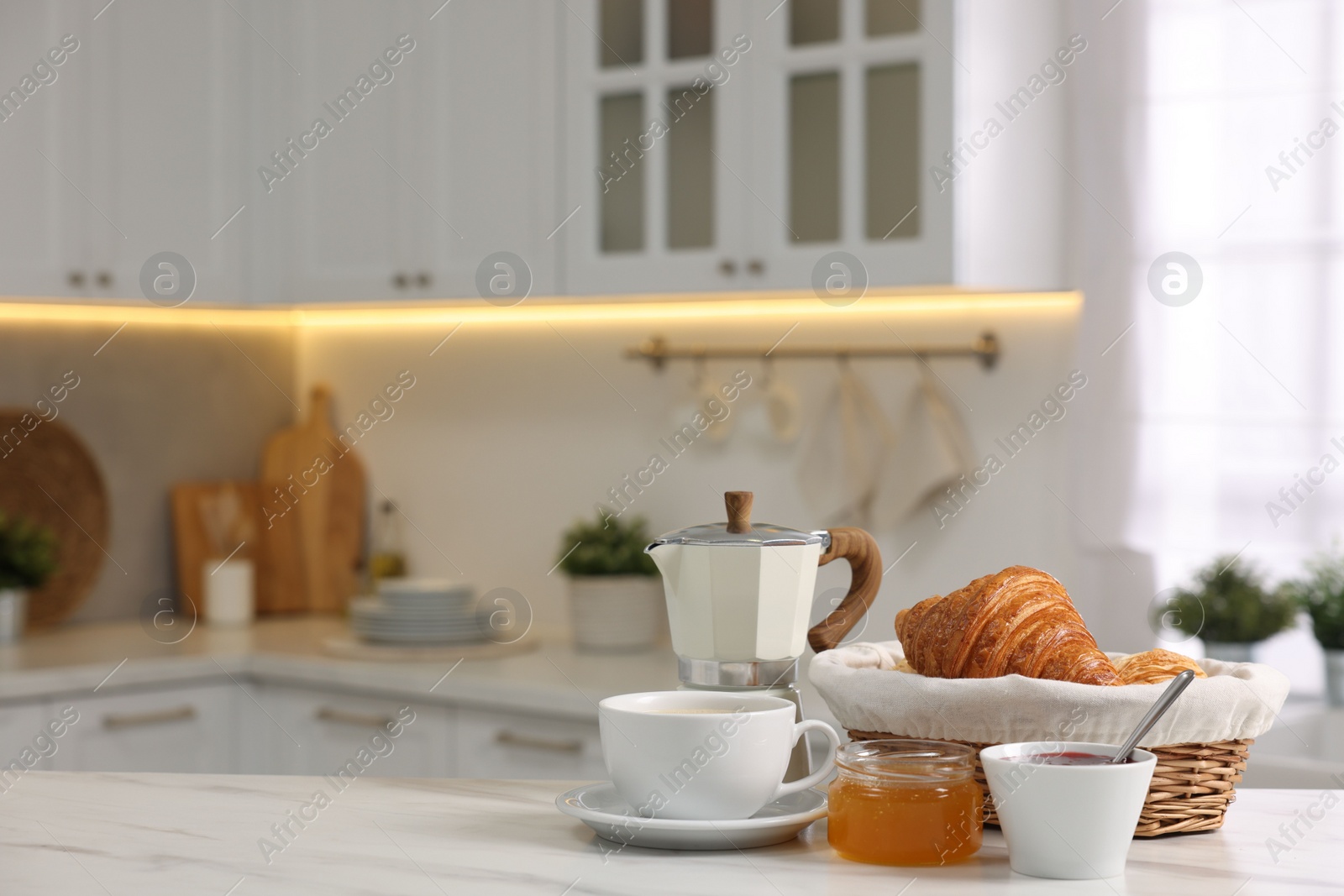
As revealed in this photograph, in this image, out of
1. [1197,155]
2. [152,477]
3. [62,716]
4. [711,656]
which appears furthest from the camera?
[152,477]

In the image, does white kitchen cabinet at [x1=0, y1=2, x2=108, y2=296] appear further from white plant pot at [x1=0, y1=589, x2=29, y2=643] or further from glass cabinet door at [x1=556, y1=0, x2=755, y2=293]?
glass cabinet door at [x1=556, y1=0, x2=755, y2=293]

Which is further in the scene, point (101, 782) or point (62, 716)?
point (62, 716)

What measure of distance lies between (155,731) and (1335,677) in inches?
84.3

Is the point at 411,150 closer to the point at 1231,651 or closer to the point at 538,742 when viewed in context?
the point at 538,742

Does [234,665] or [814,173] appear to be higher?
[814,173]

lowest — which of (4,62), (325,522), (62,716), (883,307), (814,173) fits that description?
(62,716)

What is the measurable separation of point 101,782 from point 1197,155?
6.36 feet

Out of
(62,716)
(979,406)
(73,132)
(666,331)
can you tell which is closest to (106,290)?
(73,132)

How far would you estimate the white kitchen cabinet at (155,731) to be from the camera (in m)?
2.72

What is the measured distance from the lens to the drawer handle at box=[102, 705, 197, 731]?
2.75 m

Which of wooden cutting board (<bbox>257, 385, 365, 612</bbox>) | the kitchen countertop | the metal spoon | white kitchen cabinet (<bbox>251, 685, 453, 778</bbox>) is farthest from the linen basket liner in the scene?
wooden cutting board (<bbox>257, 385, 365, 612</bbox>)

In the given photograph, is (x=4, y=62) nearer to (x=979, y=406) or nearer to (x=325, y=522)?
(x=325, y=522)

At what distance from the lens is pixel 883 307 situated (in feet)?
9.18

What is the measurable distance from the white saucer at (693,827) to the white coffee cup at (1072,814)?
159 mm
